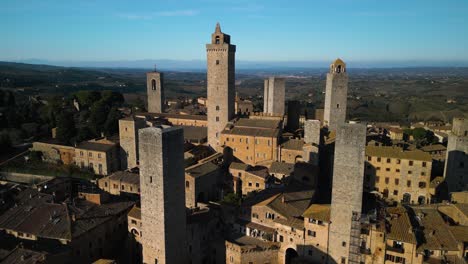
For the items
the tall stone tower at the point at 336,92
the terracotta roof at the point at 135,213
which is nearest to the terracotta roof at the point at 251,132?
the tall stone tower at the point at 336,92

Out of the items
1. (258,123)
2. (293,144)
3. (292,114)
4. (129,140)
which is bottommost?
(129,140)

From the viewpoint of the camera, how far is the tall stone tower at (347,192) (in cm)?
2134

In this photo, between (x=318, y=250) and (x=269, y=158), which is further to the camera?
(x=269, y=158)

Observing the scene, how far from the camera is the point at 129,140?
38406mm

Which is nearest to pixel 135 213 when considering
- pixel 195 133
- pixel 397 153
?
pixel 195 133

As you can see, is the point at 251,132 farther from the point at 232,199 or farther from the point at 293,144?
the point at 232,199

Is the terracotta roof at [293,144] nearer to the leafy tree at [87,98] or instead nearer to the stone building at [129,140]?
the stone building at [129,140]

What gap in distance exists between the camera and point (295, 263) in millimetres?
22562

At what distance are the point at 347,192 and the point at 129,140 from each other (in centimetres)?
2549

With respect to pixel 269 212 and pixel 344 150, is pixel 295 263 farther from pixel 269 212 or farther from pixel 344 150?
pixel 344 150

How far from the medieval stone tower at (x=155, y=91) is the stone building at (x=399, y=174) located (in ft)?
120

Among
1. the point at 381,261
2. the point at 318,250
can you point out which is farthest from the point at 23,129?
the point at 381,261

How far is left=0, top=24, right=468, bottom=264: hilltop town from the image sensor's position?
67.9ft

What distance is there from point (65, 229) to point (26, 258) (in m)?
3.63
